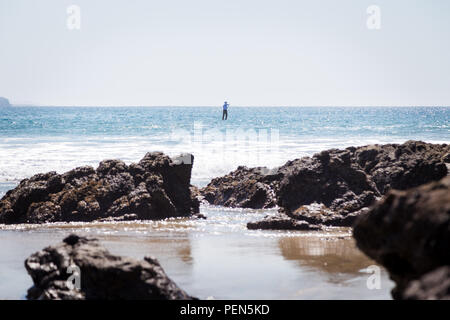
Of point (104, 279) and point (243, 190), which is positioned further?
point (243, 190)

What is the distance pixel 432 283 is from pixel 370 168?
53.0 ft

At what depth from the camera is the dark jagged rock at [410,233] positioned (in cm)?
456

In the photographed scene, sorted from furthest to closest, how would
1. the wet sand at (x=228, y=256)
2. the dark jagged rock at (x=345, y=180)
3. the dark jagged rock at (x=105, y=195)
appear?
the dark jagged rock at (x=105, y=195)
the dark jagged rock at (x=345, y=180)
the wet sand at (x=228, y=256)

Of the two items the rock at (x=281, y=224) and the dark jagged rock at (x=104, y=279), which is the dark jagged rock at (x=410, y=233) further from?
the rock at (x=281, y=224)

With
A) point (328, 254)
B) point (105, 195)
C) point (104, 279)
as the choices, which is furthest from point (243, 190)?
point (104, 279)

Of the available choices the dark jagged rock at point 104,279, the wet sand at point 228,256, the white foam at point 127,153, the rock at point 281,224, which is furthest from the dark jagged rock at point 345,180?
the white foam at point 127,153

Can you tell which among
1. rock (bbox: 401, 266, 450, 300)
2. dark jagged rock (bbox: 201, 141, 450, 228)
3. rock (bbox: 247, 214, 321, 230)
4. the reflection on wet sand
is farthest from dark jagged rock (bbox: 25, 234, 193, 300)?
dark jagged rock (bbox: 201, 141, 450, 228)

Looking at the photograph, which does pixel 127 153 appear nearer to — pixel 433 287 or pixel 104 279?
pixel 104 279

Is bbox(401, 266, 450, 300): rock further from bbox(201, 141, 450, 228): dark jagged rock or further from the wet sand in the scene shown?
bbox(201, 141, 450, 228): dark jagged rock

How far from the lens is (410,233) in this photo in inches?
192

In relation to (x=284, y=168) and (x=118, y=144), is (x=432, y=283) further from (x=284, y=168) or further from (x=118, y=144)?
(x=118, y=144)

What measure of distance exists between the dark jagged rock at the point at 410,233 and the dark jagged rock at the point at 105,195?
39.3 feet

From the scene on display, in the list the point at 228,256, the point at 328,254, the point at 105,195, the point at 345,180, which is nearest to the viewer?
the point at 228,256

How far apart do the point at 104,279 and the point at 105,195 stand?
1004cm
